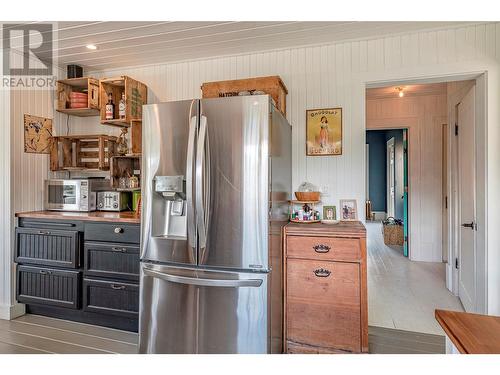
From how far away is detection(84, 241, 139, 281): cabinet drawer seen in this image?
2484 millimetres

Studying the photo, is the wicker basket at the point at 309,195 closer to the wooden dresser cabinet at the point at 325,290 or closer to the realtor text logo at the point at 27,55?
the wooden dresser cabinet at the point at 325,290

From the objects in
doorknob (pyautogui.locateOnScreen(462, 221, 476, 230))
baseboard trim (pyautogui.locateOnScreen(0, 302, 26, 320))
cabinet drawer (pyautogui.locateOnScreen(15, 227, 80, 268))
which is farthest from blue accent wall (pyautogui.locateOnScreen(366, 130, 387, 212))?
baseboard trim (pyautogui.locateOnScreen(0, 302, 26, 320))

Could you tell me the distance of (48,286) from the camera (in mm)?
2723

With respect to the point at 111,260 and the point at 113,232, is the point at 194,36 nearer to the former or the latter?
the point at 113,232

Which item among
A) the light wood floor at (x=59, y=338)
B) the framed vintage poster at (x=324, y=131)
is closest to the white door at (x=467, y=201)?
the framed vintage poster at (x=324, y=131)

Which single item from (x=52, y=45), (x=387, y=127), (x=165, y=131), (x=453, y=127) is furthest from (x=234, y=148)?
(x=387, y=127)

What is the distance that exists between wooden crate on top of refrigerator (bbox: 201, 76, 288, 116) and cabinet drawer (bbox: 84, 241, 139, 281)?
1481 mm

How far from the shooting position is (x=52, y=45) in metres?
2.76

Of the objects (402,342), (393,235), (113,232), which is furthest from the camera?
(393,235)

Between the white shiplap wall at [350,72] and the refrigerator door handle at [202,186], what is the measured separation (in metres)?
1.16

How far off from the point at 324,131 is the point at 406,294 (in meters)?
2.12

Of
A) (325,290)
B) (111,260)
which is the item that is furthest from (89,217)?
(325,290)

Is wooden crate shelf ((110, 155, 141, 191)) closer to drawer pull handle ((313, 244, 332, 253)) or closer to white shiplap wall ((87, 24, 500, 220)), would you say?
white shiplap wall ((87, 24, 500, 220))
